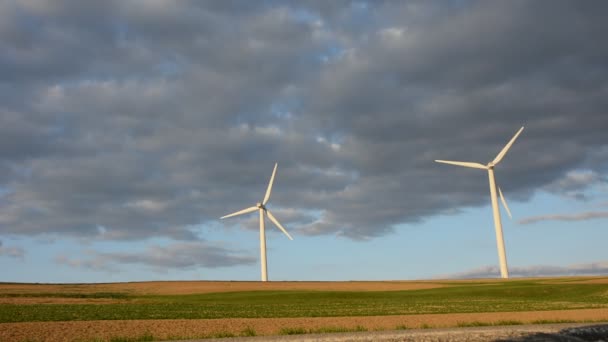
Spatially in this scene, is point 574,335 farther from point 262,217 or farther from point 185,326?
point 262,217

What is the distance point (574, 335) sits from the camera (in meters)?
26.7

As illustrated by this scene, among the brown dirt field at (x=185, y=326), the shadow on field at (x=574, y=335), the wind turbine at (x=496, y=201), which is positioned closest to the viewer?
the shadow on field at (x=574, y=335)

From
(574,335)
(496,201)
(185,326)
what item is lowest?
(574,335)

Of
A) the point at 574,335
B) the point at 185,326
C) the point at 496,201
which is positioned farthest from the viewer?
the point at 496,201

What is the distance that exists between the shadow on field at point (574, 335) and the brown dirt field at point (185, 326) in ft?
21.3

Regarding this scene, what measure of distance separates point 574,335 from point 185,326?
20.9 metres

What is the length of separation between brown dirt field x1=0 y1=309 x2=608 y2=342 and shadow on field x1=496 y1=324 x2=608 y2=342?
21.3 feet

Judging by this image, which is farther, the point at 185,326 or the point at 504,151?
the point at 504,151

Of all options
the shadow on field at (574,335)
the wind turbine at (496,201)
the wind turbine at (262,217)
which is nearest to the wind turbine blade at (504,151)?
the wind turbine at (496,201)

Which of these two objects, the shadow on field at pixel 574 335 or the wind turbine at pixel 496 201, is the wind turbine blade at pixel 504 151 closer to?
the wind turbine at pixel 496 201

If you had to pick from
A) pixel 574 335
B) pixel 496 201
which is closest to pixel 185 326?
pixel 574 335

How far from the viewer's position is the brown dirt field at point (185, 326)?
101ft

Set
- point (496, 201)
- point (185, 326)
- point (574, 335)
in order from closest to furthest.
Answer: point (574, 335) < point (185, 326) < point (496, 201)

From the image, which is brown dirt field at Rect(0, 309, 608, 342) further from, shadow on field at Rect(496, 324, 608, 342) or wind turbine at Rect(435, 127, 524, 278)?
wind turbine at Rect(435, 127, 524, 278)
